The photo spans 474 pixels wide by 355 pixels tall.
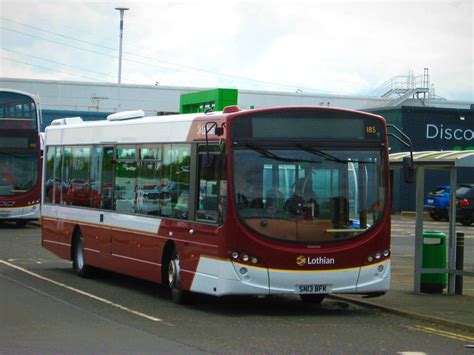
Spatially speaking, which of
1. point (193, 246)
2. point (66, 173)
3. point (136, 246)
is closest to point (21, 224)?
point (66, 173)

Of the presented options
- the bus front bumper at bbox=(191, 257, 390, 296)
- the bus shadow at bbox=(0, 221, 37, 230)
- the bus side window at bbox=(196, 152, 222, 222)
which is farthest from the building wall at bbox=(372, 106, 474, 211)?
the bus side window at bbox=(196, 152, 222, 222)

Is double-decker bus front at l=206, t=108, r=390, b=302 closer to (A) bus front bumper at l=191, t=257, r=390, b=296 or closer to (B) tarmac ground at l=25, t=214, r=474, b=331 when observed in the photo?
(A) bus front bumper at l=191, t=257, r=390, b=296

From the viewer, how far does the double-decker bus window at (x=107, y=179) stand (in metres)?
16.6

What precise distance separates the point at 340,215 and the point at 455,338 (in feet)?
8.39

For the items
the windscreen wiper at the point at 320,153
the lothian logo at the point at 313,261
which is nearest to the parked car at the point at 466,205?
the windscreen wiper at the point at 320,153

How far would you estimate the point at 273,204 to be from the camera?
12.9 m

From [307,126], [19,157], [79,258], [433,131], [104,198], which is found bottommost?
[79,258]

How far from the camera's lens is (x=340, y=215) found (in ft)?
43.2

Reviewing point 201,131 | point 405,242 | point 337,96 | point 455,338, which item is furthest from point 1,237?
point 337,96

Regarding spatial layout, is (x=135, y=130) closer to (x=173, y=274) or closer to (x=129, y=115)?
(x=129, y=115)

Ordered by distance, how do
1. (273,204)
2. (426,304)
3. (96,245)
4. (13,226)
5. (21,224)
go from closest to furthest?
(273,204), (426,304), (96,245), (13,226), (21,224)

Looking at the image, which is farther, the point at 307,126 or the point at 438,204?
the point at 438,204

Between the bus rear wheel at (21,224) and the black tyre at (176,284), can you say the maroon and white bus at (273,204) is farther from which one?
the bus rear wheel at (21,224)

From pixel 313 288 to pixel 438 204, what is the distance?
97.0 feet
